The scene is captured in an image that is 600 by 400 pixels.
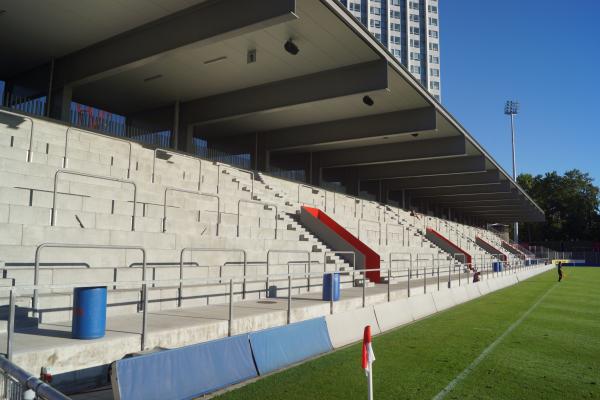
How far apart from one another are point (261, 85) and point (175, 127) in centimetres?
607

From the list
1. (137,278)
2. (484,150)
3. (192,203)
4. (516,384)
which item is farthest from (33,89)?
(484,150)

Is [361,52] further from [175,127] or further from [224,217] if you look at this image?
[175,127]

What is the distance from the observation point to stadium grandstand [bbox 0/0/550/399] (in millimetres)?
7367

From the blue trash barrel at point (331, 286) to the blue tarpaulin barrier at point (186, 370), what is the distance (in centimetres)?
434

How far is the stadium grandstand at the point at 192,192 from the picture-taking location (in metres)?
7.37

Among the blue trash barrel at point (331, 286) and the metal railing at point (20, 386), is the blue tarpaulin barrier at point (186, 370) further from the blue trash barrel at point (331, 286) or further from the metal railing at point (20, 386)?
the blue trash barrel at point (331, 286)

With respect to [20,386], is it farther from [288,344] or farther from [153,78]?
[153,78]

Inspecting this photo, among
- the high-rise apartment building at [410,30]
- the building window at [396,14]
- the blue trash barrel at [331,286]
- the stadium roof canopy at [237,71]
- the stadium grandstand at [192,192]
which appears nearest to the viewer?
the stadium grandstand at [192,192]

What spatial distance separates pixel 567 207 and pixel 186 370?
403 feet

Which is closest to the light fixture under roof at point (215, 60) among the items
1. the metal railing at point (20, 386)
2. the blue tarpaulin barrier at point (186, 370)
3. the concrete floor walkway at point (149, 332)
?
the concrete floor walkway at point (149, 332)

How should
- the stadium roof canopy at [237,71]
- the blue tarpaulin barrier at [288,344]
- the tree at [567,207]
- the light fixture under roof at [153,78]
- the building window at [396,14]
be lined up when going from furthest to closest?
1. the building window at [396,14]
2. the tree at [567,207]
3. the light fixture under roof at [153,78]
4. the stadium roof canopy at [237,71]
5. the blue tarpaulin barrier at [288,344]

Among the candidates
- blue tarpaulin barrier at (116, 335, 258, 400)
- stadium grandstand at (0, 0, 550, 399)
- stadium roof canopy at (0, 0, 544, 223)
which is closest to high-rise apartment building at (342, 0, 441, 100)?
stadium roof canopy at (0, 0, 544, 223)

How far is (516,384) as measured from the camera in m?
7.04

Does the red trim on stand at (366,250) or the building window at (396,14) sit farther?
the building window at (396,14)
